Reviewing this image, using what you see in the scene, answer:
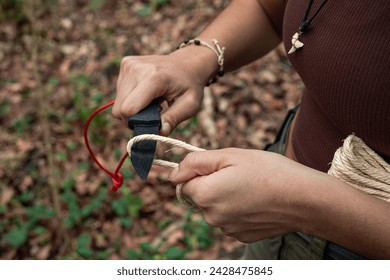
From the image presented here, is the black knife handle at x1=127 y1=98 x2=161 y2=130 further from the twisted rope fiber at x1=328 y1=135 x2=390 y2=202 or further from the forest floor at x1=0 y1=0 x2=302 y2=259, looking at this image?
the forest floor at x1=0 y1=0 x2=302 y2=259

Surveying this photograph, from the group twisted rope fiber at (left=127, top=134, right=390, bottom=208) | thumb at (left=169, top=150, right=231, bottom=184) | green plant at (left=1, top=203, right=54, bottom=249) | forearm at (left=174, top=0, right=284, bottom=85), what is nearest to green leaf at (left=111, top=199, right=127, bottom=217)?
green plant at (left=1, top=203, right=54, bottom=249)

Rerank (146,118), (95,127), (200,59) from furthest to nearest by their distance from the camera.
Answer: (95,127) → (200,59) → (146,118)

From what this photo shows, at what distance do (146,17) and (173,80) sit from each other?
3202mm

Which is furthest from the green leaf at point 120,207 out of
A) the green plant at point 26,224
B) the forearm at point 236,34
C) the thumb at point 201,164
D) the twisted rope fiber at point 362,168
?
the twisted rope fiber at point 362,168

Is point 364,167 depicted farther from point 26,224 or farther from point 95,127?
point 95,127

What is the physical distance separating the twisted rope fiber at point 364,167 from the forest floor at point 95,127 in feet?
5.57

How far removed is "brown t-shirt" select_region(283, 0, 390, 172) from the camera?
2.77ft

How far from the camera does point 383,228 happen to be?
0.89m

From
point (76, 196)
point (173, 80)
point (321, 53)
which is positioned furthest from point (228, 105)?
point (321, 53)

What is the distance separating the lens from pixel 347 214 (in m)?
0.87

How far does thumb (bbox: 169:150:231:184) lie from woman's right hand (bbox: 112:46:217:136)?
18cm

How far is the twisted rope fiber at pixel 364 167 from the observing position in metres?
0.94

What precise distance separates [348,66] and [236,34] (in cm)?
51

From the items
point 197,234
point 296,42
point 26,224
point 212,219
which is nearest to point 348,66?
point 296,42
